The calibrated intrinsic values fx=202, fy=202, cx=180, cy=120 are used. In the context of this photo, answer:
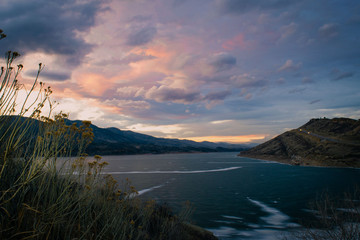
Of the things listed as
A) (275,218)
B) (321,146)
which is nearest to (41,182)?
(275,218)

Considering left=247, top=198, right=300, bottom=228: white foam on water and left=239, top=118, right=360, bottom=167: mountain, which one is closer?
left=247, top=198, right=300, bottom=228: white foam on water

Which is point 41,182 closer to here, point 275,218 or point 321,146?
point 275,218

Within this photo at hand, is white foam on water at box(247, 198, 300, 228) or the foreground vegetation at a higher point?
the foreground vegetation

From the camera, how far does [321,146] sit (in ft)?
233

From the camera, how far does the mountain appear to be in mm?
63812

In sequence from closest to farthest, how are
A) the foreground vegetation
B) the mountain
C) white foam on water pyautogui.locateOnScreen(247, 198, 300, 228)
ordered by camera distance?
1. the foreground vegetation
2. white foam on water pyautogui.locateOnScreen(247, 198, 300, 228)
3. the mountain

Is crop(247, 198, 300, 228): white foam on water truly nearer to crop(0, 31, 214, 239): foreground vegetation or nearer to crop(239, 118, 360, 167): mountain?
crop(0, 31, 214, 239): foreground vegetation

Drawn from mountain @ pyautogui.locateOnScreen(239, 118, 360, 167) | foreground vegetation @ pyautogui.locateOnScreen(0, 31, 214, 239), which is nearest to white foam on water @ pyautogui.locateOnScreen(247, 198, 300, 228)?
foreground vegetation @ pyautogui.locateOnScreen(0, 31, 214, 239)

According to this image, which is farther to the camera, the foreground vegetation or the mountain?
the mountain

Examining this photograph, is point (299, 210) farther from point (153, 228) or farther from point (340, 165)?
point (340, 165)

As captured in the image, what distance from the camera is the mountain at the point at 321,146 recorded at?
63812 mm

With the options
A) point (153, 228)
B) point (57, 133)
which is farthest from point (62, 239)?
point (153, 228)

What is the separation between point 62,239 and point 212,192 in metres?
27.5

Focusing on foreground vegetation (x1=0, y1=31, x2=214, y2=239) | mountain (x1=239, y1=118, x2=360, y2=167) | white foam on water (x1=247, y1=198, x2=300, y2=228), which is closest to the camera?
foreground vegetation (x1=0, y1=31, x2=214, y2=239)
